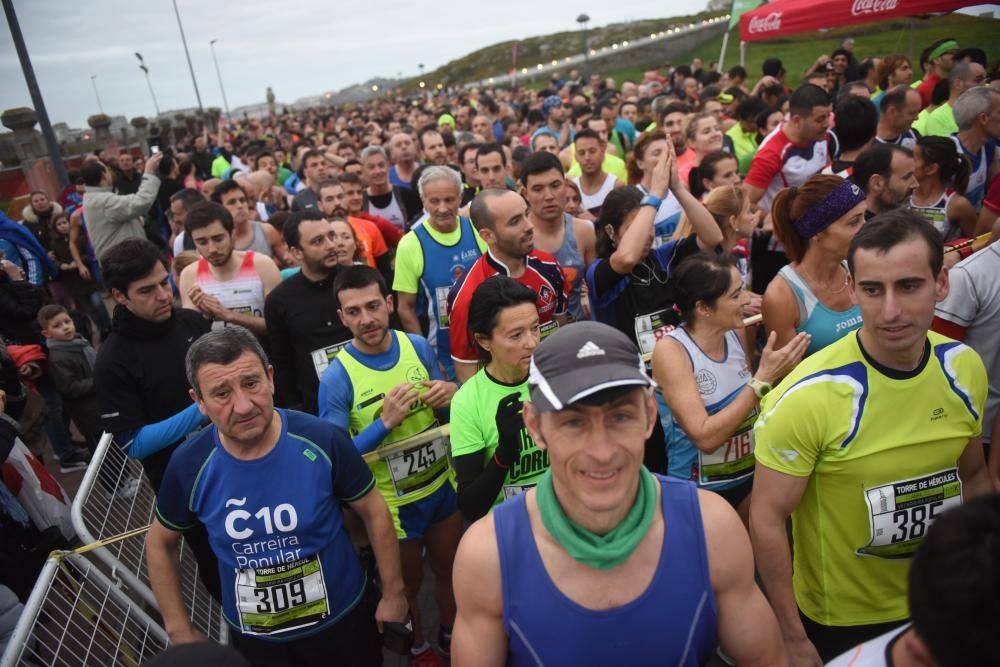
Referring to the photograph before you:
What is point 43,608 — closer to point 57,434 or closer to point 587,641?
point 587,641

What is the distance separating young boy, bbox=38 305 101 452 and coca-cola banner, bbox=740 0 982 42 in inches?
454

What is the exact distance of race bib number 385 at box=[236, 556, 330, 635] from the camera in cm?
267

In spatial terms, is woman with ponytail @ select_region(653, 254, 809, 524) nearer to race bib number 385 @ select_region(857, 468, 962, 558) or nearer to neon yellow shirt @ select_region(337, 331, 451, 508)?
race bib number 385 @ select_region(857, 468, 962, 558)

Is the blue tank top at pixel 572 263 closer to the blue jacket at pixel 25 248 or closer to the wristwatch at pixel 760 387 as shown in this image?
the wristwatch at pixel 760 387

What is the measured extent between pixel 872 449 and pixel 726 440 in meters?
0.86

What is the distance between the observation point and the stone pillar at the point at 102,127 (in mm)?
24219

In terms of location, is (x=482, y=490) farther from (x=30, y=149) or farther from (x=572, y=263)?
(x=30, y=149)

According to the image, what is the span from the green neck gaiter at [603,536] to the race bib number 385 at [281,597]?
4.69 ft

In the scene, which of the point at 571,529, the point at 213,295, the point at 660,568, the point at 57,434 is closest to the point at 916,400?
the point at 660,568

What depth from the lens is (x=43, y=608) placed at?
2.72 m

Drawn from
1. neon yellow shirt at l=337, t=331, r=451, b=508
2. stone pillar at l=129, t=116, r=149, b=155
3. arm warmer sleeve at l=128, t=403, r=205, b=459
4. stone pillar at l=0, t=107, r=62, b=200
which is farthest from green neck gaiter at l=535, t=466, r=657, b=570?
stone pillar at l=129, t=116, r=149, b=155

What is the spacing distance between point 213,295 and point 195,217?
24.0 inches

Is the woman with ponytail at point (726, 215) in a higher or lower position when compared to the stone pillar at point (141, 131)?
lower

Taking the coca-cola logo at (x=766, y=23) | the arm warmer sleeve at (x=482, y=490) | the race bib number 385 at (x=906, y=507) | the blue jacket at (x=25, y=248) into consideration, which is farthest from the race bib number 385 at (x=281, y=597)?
the coca-cola logo at (x=766, y=23)
